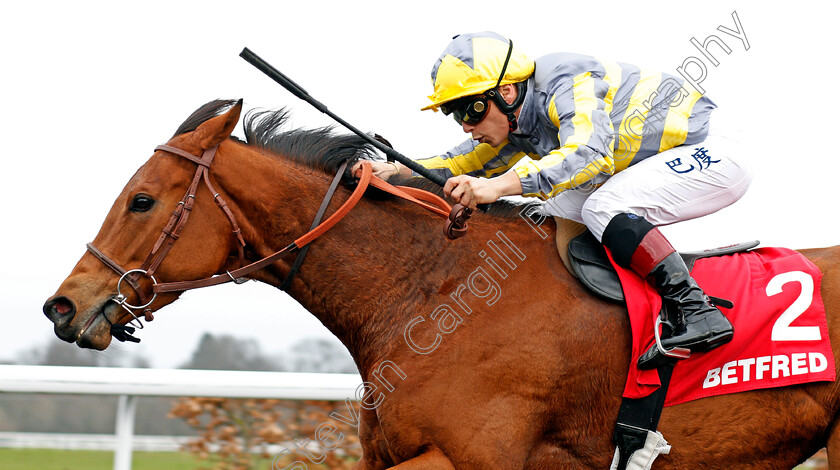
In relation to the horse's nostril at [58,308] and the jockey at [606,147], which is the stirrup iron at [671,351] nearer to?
the jockey at [606,147]

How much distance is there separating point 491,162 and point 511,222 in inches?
23.6

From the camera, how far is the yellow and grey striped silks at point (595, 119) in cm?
271

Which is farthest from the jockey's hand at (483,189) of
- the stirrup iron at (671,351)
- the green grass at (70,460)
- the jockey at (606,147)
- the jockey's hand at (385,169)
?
the green grass at (70,460)

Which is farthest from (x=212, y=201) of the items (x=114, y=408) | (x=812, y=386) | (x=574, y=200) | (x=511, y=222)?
(x=812, y=386)

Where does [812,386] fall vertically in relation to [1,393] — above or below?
above

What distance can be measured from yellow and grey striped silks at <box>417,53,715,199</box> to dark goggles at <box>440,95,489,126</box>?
18 cm

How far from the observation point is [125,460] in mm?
3961

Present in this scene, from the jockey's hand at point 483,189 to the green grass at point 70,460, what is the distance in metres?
2.50

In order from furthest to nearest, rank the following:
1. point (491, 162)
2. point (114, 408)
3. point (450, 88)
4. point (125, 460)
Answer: point (114, 408)
point (125, 460)
point (491, 162)
point (450, 88)

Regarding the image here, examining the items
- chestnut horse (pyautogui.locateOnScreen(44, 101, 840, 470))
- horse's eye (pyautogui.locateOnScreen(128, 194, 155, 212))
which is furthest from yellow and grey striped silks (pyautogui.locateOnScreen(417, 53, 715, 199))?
horse's eye (pyautogui.locateOnScreen(128, 194, 155, 212))

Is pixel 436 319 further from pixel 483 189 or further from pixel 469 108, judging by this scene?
pixel 469 108

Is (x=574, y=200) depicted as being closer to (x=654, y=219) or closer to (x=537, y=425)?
(x=654, y=219)

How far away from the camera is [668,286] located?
2701 millimetres

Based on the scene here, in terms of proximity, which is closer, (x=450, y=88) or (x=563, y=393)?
(x=563, y=393)
